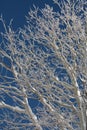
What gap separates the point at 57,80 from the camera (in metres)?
11.8

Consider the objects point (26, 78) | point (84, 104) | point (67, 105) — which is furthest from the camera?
point (26, 78)

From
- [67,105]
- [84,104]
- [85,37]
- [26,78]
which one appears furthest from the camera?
[85,37]

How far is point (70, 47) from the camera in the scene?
12.4 meters

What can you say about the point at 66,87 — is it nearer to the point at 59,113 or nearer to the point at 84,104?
the point at 59,113

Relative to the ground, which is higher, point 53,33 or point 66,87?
point 53,33

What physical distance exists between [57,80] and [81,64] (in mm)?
936

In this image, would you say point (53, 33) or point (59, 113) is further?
point (53, 33)

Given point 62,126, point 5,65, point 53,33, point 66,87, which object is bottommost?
point 62,126

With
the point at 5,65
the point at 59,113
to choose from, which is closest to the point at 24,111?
the point at 59,113

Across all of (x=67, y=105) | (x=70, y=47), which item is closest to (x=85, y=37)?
(x=70, y=47)

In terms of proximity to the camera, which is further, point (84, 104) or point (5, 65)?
point (5, 65)

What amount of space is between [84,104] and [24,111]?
1.97 metres

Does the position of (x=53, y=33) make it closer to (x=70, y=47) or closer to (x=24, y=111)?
(x=70, y=47)

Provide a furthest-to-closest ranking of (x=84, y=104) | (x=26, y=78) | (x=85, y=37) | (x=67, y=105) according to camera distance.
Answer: (x=85, y=37) < (x=26, y=78) < (x=67, y=105) < (x=84, y=104)
